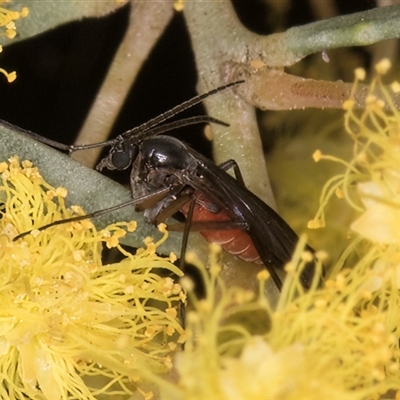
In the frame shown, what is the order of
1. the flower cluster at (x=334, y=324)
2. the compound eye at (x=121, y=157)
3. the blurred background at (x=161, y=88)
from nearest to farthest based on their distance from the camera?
the flower cluster at (x=334, y=324) → the compound eye at (x=121, y=157) → the blurred background at (x=161, y=88)

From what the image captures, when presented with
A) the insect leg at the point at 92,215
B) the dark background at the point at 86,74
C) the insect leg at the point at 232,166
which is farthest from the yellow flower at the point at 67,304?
the dark background at the point at 86,74

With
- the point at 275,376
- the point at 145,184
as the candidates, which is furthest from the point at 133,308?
the point at 275,376

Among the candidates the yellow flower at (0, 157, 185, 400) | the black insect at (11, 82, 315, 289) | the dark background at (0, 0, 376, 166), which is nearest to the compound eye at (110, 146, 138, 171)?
the black insect at (11, 82, 315, 289)

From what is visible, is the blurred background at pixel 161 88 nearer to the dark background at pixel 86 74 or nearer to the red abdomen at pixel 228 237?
the dark background at pixel 86 74

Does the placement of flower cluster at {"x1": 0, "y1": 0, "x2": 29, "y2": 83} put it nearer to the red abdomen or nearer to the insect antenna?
the insect antenna

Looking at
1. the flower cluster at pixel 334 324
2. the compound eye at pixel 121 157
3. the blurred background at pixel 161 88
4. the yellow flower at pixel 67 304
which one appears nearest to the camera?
the flower cluster at pixel 334 324

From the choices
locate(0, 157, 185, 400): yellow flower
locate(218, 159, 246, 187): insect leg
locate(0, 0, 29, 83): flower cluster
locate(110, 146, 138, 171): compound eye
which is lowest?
locate(0, 157, 185, 400): yellow flower
